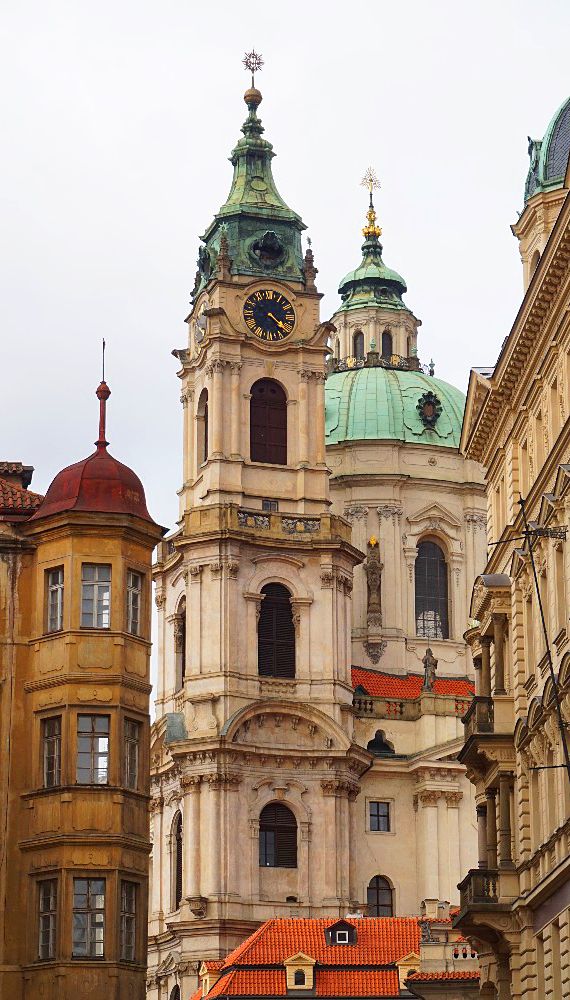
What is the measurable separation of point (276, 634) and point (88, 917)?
37.3m

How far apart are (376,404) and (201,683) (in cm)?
1904

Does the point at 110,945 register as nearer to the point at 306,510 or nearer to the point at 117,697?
the point at 117,697

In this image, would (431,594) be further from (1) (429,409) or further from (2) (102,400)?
(2) (102,400)

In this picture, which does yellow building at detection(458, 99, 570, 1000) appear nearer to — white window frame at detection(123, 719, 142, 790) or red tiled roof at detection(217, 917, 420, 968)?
white window frame at detection(123, 719, 142, 790)

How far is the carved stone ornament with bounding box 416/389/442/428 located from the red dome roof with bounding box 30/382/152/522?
4660 cm

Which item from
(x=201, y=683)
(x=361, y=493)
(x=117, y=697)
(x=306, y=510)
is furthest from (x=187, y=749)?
(x=117, y=697)

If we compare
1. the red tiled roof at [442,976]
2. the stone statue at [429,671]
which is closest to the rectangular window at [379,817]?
the stone statue at [429,671]

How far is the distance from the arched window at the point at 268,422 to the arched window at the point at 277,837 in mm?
12453

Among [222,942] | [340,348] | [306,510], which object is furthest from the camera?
[340,348]

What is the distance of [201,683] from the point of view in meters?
74.9

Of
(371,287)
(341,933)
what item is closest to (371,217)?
(371,287)

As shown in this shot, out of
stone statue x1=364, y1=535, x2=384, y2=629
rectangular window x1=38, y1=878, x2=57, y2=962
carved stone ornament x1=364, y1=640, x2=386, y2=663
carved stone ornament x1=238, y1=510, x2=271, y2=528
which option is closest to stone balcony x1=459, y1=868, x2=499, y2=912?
rectangular window x1=38, y1=878, x2=57, y2=962

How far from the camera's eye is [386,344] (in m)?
94.4

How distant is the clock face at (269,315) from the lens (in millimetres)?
79938
